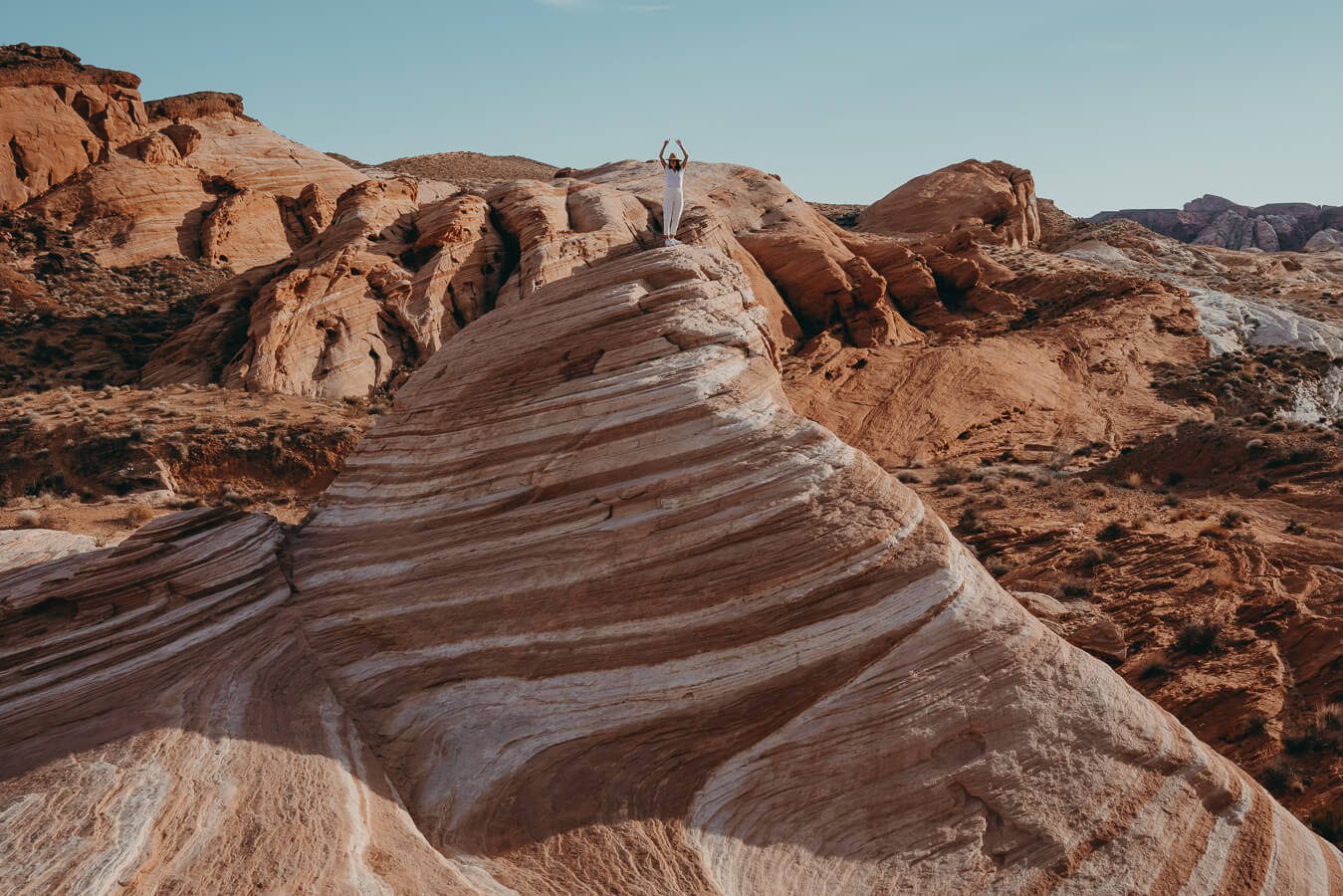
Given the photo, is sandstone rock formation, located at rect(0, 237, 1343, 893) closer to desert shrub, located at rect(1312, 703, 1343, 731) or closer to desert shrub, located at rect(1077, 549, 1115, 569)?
desert shrub, located at rect(1312, 703, 1343, 731)

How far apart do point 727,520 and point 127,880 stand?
14.6 feet

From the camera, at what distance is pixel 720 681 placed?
6531mm

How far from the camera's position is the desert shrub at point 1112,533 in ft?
50.4

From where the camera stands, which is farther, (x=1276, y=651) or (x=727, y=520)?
(x=1276, y=651)

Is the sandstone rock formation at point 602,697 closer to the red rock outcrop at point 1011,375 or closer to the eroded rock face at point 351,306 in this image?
the red rock outcrop at point 1011,375

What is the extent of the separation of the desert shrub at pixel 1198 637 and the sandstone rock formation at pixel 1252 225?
10106 centimetres

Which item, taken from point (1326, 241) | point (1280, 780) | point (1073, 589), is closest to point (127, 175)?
point (1073, 589)

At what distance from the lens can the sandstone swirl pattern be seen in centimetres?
590

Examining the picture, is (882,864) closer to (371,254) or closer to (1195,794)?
(1195,794)

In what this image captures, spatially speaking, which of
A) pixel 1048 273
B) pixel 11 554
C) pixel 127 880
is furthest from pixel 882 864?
pixel 1048 273

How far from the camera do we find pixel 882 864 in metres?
5.85

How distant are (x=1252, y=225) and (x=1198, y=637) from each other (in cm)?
12013

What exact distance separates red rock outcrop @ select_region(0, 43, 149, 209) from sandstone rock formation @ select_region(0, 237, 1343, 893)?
37619 millimetres

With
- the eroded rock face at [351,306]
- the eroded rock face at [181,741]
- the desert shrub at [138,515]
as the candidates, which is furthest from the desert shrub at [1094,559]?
the eroded rock face at [351,306]
